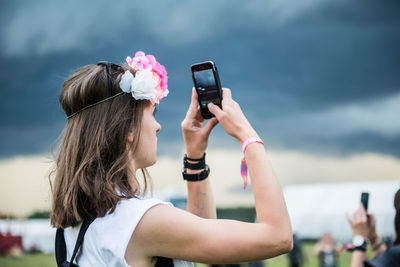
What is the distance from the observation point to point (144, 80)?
175cm

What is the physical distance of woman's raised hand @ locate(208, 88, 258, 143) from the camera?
1.59 m

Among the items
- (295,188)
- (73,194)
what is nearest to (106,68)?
(73,194)

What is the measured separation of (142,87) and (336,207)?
1922cm

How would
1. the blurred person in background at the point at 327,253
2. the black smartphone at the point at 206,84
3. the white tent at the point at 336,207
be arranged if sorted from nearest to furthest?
the black smartphone at the point at 206,84 → the blurred person in background at the point at 327,253 → the white tent at the point at 336,207

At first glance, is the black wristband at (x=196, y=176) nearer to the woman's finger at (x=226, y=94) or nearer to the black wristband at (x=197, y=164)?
the black wristband at (x=197, y=164)

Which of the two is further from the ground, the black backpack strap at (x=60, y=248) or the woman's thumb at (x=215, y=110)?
the woman's thumb at (x=215, y=110)

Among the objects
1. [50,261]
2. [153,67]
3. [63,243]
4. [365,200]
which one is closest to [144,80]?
[153,67]

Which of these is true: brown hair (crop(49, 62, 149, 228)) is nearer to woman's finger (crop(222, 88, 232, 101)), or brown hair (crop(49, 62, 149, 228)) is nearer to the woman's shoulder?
the woman's shoulder

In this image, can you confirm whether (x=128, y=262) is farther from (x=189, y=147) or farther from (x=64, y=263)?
(x=189, y=147)

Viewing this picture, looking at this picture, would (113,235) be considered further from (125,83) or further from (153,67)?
(153,67)

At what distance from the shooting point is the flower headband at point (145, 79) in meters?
1.73

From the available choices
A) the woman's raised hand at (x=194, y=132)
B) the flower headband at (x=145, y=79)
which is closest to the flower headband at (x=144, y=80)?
the flower headband at (x=145, y=79)

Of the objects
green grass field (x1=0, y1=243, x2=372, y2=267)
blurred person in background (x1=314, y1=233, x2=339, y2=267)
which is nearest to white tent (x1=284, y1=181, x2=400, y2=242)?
green grass field (x1=0, y1=243, x2=372, y2=267)

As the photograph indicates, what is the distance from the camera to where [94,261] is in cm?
152
